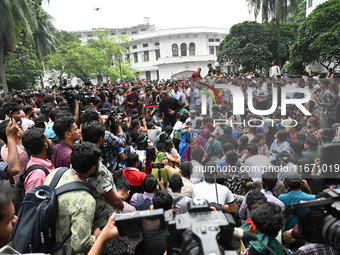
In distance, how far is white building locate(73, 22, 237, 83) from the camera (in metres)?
40.9

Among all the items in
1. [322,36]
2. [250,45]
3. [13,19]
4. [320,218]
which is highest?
[13,19]

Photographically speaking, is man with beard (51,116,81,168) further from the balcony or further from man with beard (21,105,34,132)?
the balcony

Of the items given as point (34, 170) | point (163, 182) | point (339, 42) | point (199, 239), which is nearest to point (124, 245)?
point (34, 170)

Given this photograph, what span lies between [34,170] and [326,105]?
18.5 ft

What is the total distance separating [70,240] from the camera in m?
1.69

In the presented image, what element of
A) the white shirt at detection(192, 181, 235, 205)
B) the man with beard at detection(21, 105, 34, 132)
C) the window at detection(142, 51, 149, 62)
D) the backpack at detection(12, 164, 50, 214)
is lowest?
the white shirt at detection(192, 181, 235, 205)

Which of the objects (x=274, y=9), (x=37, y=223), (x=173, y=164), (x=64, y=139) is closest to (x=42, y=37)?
(x=274, y=9)

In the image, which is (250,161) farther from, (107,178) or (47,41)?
(47,41)

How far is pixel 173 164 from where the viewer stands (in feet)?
14.5

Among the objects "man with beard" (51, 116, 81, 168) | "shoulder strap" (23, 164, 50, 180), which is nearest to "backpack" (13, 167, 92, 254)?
"shoulder strap" (23, 164, 50, 180)

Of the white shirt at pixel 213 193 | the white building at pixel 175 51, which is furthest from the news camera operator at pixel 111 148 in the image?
the white building at pixel 175 51

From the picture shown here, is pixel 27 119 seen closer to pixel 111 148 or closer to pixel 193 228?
pixel 111 148

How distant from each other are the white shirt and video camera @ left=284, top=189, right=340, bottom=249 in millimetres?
1576

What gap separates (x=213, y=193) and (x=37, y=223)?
1803 mm
